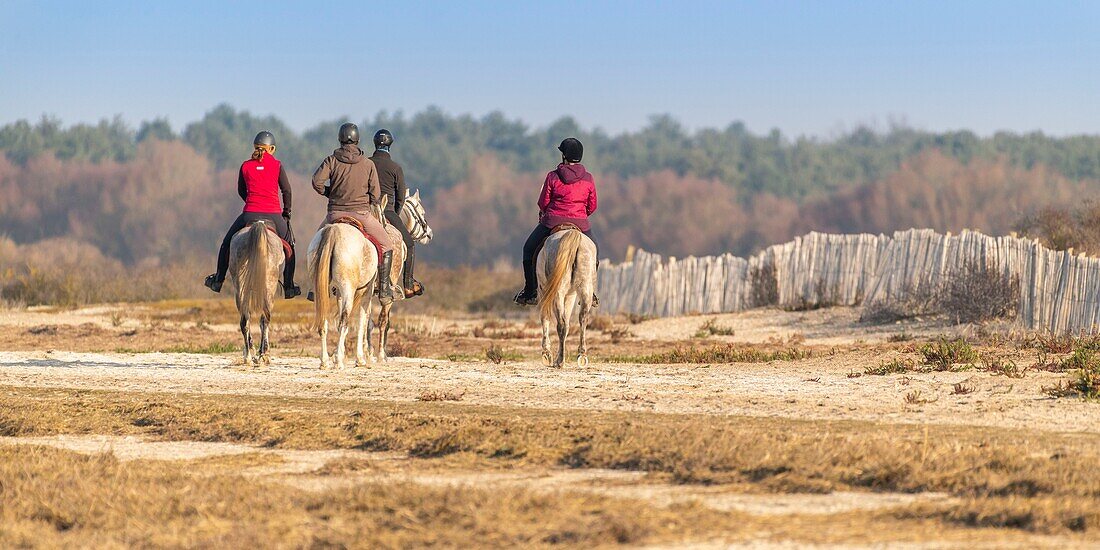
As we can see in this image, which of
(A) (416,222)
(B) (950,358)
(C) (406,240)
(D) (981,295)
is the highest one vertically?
(A) (416,222)

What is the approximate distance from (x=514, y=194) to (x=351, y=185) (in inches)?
2585

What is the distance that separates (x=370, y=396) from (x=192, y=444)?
9.50 feet

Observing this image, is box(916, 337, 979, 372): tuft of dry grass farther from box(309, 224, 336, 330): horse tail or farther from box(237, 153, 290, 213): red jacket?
box(237, 153, 290, 213): red jacket

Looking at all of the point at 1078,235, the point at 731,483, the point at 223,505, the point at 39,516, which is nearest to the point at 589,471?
the point at 731,483

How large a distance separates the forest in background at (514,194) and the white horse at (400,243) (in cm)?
2930

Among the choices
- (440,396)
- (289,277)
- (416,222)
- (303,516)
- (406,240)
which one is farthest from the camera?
(416,222)

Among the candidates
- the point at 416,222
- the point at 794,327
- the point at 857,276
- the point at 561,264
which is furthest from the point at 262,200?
the point at 857,276

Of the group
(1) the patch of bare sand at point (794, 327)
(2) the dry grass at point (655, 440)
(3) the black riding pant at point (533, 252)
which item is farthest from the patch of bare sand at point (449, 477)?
(1) the patch of bare sand at point (794, 327)

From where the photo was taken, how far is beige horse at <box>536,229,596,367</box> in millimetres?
15695

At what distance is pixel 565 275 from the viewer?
15734 millimetres

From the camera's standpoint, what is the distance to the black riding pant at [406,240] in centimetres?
1727

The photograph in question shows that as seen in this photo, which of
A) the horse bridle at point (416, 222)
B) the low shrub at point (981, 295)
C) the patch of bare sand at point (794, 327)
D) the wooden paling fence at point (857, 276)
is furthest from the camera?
the patch of bare sand at point (794, 327)

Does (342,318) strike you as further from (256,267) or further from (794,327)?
(794,327)

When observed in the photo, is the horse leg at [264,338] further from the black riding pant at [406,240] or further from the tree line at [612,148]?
the tree line at [612,148]
